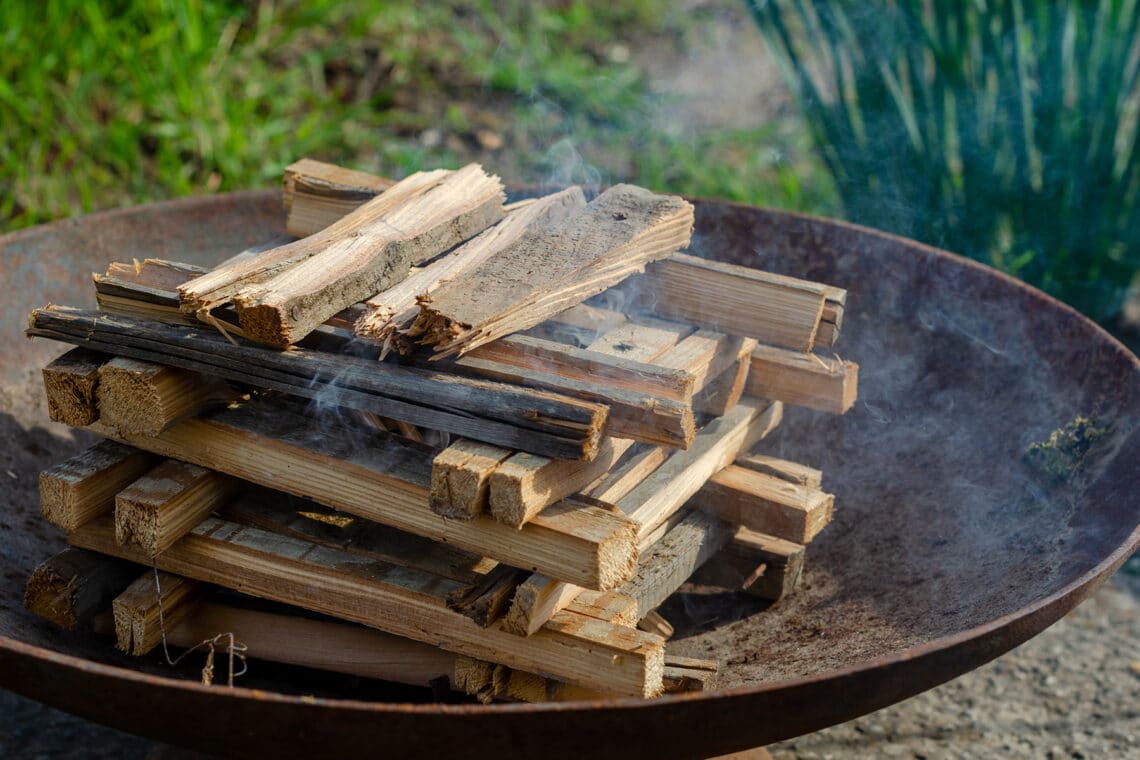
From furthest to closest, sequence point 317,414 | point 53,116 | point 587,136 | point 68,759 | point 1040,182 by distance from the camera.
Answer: point 587,136, point 53,116, point 1040,182, point 68,759, point 317,414

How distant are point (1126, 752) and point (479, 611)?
169cm

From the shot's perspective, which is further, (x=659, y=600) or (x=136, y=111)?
(x=136, y=111)

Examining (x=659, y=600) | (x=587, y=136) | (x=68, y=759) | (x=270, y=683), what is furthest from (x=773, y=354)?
(x=587, y=136)

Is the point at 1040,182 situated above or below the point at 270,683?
above

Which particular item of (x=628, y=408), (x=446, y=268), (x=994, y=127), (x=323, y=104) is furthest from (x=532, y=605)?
(x=323, y=104)

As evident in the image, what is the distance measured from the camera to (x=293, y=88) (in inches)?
183

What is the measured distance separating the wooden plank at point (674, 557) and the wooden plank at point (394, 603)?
0.19m

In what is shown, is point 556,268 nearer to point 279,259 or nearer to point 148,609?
point 279,259

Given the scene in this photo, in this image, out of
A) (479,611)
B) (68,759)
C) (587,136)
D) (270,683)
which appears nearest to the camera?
(479,611)

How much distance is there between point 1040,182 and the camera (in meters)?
3.52

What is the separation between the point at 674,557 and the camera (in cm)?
191

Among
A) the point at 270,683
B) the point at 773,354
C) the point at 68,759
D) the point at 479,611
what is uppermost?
the point at 773,354

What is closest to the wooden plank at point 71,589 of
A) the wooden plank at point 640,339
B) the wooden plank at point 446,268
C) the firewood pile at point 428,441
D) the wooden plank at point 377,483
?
the firewood pile at point 428,441

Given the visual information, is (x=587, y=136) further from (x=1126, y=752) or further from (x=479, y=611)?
(x=479, y=611)
